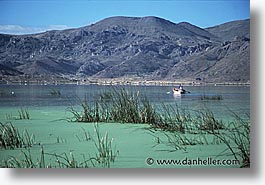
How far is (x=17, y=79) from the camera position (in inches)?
143

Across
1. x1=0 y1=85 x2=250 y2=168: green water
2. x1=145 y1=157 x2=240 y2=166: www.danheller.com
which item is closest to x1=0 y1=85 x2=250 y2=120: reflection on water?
x1=0 y1=85 x2=250 y2=168: green water

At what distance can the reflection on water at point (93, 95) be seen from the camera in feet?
11.6

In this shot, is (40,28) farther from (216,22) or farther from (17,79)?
(216,22)

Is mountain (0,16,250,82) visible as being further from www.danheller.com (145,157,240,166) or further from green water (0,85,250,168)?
www.danheller.com (145,157,240,166)

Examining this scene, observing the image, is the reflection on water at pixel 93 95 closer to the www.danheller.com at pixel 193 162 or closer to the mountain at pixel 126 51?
the mountain at pixel 126 51

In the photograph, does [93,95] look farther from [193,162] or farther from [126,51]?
[193,162]

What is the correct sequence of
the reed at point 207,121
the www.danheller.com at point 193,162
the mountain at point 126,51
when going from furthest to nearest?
the mountain at point 126,51 < the reed at point 207,121 < the www.danheller.com at point 193,162

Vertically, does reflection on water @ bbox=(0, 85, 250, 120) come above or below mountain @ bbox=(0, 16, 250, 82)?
below

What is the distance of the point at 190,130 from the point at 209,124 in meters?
0.15

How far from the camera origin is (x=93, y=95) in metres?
3.63

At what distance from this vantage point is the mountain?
11.8 ft

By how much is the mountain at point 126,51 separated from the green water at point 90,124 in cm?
13

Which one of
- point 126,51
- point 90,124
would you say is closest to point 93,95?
point 90,124

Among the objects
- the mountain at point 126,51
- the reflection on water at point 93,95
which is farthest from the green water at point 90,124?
the mountain at point 126,51
